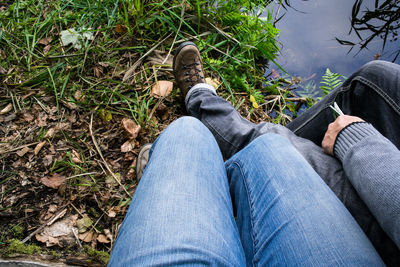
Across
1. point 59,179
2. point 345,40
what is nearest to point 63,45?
point 59,179

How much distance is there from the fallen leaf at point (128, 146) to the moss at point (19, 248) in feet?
1.85

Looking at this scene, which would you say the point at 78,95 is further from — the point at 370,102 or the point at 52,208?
the point at 370,102

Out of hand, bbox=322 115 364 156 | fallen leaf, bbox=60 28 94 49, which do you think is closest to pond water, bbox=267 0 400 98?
hand, bbox=322 115 364 156

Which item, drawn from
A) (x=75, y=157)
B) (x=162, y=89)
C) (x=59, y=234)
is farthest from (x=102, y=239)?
(x=162, y=89)

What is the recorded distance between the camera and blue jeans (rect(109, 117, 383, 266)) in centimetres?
61

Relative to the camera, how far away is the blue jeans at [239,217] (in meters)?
0.61

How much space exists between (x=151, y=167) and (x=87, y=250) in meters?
0.53

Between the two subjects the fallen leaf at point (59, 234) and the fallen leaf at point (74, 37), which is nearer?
the fallen leaf at point (59, 234)

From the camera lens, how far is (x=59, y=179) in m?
1.14

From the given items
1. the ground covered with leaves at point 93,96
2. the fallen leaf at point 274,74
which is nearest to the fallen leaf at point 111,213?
the ground covered with leaves at point 93,96

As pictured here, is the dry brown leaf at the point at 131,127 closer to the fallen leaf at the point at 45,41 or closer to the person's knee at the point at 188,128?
the person's knee at the point at 188,128

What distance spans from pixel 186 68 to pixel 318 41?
1.12 metres

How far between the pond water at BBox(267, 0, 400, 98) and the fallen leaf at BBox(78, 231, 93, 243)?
1638mm

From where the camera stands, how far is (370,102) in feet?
3.02
